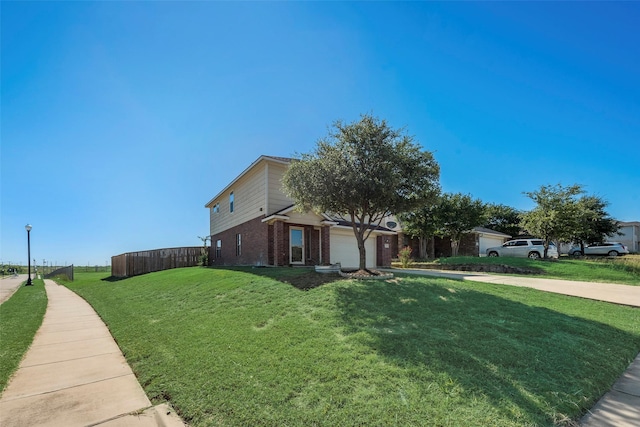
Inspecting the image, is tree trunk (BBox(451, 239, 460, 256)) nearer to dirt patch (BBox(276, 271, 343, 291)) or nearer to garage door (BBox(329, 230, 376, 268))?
garage door (BBox(329, 230, 376, 268))

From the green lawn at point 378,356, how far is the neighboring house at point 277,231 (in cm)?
760

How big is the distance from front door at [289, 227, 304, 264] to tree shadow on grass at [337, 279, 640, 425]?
8.60 m

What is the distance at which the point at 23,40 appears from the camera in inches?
358

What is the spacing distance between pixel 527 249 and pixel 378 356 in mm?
26409

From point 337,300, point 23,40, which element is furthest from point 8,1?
point 337,300

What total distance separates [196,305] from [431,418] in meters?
6.75

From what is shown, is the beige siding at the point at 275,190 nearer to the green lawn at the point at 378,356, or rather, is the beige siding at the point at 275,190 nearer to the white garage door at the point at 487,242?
the green lawn at the point at 378,356

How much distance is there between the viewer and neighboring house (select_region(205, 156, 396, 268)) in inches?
615

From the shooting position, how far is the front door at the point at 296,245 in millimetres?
15930

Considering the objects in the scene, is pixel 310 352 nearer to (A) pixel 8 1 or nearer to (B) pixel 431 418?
(B) pixel 431 418

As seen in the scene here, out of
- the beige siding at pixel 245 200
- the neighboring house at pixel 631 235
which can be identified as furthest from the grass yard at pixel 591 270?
the neighboring house at pixel 631 235

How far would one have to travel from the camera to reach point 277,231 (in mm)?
15367

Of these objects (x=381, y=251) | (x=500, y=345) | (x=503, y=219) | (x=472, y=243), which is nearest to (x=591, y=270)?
(x=381, y=251)

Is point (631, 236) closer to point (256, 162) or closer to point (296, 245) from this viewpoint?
point (296, 245)
